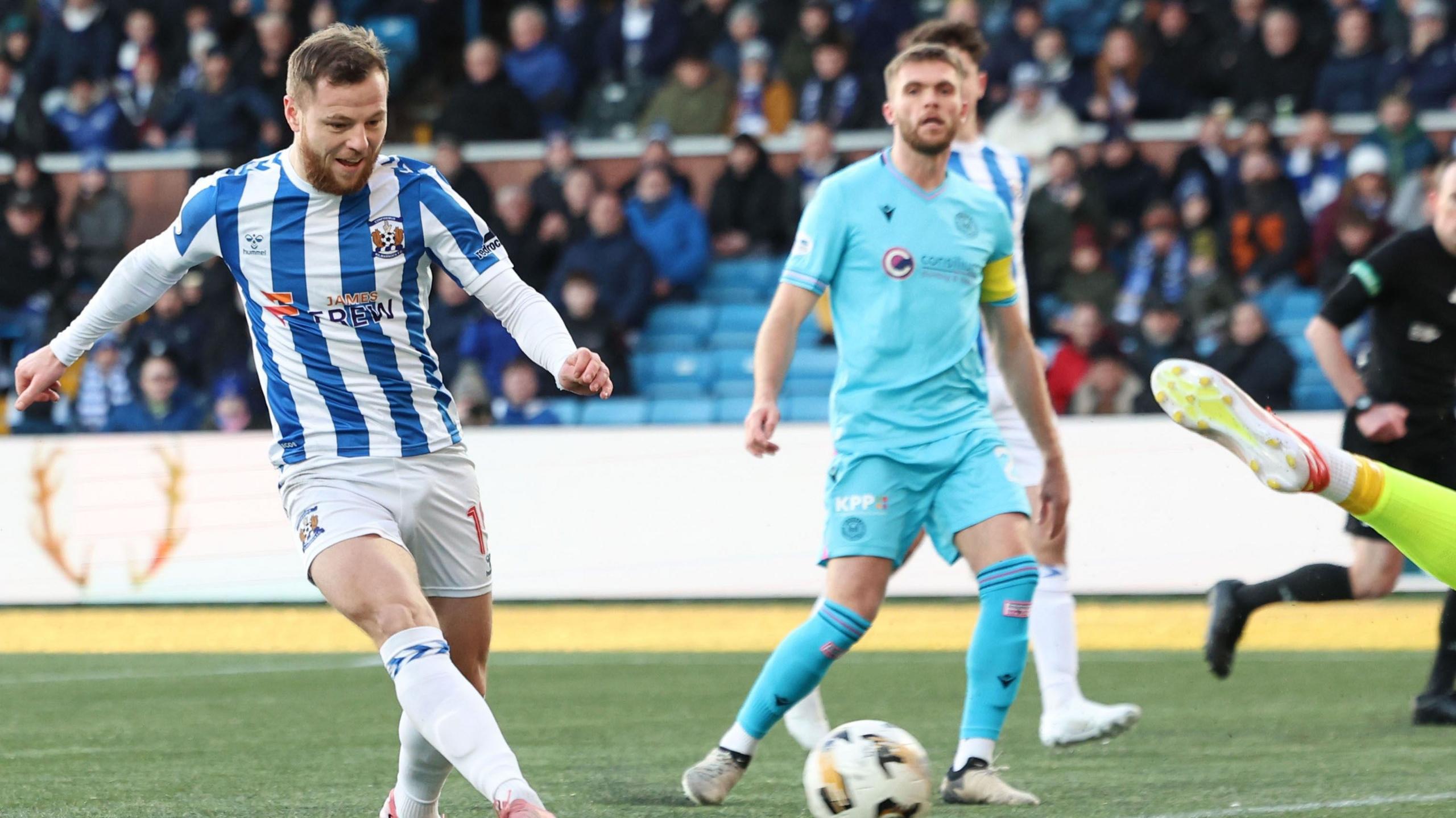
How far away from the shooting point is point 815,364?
14.5 meters

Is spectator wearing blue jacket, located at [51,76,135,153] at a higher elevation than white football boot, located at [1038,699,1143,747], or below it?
higher

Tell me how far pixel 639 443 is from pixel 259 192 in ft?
24.2

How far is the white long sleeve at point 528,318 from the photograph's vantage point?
14.8ft

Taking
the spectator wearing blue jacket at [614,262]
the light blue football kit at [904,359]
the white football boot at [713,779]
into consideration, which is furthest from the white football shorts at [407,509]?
the spectator wearing blue jacket at [614,262]

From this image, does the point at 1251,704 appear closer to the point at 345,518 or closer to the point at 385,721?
the point at 385,721

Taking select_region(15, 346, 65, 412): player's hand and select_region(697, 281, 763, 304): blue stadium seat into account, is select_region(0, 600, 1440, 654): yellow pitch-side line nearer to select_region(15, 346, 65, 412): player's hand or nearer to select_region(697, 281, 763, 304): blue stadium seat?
select_region(697, 281, 763, 304): blue stadium seat

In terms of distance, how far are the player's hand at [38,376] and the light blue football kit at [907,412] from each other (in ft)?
6.77

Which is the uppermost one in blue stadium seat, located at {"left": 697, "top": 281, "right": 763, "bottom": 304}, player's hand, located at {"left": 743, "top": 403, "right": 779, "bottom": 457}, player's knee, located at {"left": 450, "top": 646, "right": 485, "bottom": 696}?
player's hand, located at {"left": 743, "top": 403, "right": 779, "bottom": 457}

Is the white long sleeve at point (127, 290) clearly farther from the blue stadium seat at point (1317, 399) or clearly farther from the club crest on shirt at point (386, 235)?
the blue stadium seat at point (1317, 399)

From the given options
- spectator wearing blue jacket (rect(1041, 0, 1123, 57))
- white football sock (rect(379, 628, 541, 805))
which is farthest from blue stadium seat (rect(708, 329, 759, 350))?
white football sock (rect(379, 628, 541, 805))

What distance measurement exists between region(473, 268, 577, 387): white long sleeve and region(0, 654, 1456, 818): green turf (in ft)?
4.70

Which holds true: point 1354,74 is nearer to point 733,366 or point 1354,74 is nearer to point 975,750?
point 733,366

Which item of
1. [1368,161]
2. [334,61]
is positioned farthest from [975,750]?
[1368,161]

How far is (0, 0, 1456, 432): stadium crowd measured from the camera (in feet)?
45.1
